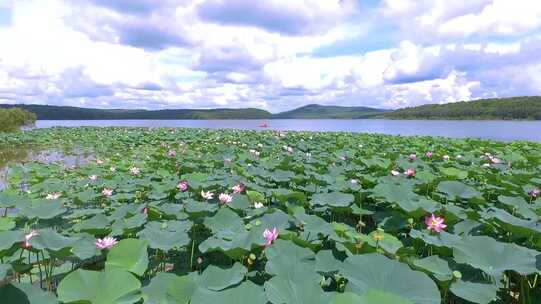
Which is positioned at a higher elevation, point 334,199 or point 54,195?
point 334,199

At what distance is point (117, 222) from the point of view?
327 centimetres

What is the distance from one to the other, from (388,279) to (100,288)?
1235mm

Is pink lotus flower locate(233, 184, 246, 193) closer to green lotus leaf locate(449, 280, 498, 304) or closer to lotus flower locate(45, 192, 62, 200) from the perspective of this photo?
lotus flower locate(45, 192, 62, 200)

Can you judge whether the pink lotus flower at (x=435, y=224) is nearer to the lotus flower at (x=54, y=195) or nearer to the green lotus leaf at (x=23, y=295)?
the green lotus leaf at (x=23, y=295)

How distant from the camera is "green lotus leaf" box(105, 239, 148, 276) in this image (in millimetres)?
2314

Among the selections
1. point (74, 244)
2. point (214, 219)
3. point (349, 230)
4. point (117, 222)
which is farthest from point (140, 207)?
point (349, 230)

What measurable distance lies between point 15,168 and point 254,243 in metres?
6.43

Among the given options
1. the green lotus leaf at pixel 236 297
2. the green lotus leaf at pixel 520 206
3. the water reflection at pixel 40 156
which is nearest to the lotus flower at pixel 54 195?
the green lotus leaf at pixel 236 297

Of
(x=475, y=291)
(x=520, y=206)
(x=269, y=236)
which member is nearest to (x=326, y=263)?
(x=269, y=236)

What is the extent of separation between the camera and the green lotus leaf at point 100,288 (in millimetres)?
1730

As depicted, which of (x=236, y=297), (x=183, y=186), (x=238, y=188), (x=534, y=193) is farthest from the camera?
(x=183, y=186)

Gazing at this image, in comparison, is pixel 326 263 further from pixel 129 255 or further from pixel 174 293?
pixel 129 255

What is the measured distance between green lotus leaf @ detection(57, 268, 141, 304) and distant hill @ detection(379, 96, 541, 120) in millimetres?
92148

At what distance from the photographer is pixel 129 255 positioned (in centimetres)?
236
